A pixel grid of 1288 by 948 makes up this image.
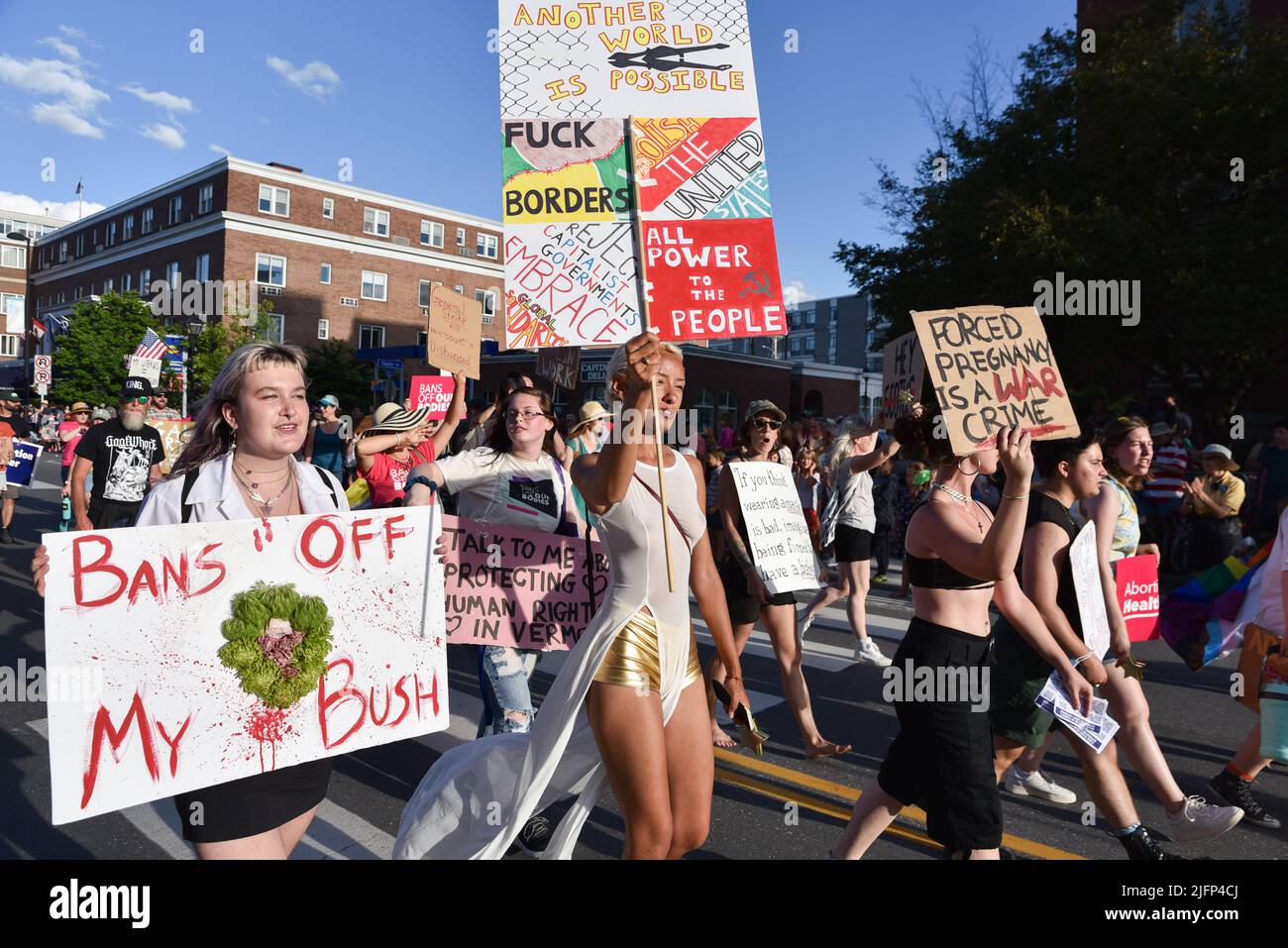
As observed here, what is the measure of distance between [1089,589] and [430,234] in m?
59.9

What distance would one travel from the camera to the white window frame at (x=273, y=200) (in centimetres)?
5153

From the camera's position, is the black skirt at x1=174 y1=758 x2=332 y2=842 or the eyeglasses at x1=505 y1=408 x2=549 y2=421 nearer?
the black skirt at x1=174 y1=758 x2=332 y2=842

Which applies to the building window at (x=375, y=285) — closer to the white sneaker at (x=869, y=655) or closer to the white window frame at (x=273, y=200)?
the white window frame at (x=273, y=200)

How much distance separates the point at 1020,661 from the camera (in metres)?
3.63

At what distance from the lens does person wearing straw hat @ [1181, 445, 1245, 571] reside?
27.8 feet

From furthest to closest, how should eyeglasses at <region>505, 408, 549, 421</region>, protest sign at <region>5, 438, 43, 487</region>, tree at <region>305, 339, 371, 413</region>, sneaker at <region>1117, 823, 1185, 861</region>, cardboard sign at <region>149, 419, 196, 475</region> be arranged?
tree at <region>305, 339, 371, 413</region>, protest sign at <region>5, 438, 43, 487</region>, cardboard sign at <region>149, 419, 196, 475</region>, eyeglasses at <region>505, 408, 549, 421</region>, sneaker at <region>1117, 823, 1185, 861</region>

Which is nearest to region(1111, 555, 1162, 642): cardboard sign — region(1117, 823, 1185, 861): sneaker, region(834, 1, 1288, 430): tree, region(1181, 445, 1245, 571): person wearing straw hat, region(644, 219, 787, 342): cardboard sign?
region(1117, 823, 1185, 861): sneaker

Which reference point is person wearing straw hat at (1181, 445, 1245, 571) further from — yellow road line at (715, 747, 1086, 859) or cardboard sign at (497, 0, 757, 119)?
cardboard sign at (497, 0, 757, 119)

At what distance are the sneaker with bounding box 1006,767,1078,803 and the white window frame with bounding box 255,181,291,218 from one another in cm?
5560

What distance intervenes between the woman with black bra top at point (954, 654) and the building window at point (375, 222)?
57.8 metres
